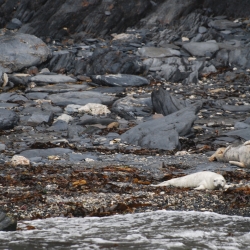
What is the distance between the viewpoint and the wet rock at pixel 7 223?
16.9ft

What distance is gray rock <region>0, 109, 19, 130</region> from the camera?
12.4m

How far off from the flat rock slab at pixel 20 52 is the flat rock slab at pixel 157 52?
11.6ft

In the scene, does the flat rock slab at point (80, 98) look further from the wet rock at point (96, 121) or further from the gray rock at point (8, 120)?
the gray rock at point (8, 120)

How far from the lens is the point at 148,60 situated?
19500mm

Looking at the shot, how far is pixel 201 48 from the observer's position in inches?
814

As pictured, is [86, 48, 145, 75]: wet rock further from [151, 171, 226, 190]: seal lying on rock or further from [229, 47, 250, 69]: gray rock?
[151, 171, 226, 190]: seal lying on rock

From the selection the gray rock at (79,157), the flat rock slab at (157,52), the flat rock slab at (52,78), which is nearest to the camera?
the gray rock at (79,157)

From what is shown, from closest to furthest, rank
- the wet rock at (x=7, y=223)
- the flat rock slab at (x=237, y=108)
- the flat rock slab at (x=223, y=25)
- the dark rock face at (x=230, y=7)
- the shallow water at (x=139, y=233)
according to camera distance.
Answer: the shallow water at (x=139, y=233)
the wet rock at (x=7, y=223)
the flat rock slab at (x=237, y=108)
the flat rock slab at (x=223, y=25)
the dark rock face at (x=230, y=7)

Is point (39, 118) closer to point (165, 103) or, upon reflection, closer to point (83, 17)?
point (165, 103)

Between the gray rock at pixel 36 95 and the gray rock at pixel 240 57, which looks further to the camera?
the gray rock at pixel 240 57

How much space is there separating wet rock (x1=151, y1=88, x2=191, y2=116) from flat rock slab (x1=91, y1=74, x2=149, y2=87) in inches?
113

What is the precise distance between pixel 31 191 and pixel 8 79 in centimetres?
1114

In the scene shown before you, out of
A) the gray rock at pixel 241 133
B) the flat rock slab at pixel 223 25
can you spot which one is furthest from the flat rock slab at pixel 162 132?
the flat rock slab at pixel 223 25

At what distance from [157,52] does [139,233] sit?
1547 centimetres
